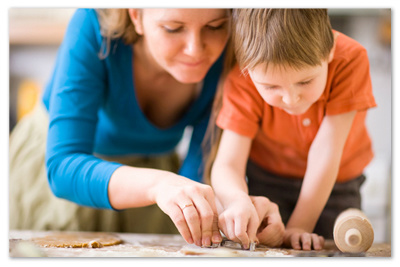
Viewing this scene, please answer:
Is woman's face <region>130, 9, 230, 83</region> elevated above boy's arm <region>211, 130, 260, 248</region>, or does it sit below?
above

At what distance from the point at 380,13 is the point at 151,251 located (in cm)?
64

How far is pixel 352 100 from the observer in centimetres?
86

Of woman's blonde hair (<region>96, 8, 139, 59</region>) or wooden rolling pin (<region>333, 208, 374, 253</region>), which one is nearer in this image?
wooden rolling pin (<region>333, 208, 374, 253</region>)

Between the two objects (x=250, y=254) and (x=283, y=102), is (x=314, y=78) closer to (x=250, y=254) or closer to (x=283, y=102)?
(x=283, y=102)

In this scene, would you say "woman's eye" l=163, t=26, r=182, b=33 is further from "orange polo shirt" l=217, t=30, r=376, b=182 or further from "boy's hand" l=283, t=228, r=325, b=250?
"boy's hand" l=283, t=228, r=325, b=250

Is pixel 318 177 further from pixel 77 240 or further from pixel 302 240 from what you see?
pixel 77 240

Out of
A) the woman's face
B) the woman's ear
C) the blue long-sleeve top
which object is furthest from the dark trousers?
the woman's ear

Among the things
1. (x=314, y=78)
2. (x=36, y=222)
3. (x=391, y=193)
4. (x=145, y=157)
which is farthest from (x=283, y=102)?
(x=36, y=222)

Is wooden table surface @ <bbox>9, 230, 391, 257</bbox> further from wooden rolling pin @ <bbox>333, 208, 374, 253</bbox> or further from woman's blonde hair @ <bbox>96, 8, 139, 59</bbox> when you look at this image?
woman's blonde hair @ <bbox>96, 8, 139, 59</bbox>

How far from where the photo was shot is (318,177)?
901 millimetres

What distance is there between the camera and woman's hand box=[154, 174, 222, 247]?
77cm

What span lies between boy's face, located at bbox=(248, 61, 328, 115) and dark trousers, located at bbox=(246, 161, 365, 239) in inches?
6.9

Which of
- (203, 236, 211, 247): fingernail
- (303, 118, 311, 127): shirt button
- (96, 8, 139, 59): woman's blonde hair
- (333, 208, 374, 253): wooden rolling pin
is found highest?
(96, 8, 139, 59): woman's blonde hair

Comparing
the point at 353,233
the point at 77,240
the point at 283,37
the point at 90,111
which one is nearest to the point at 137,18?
the point at 90,111
